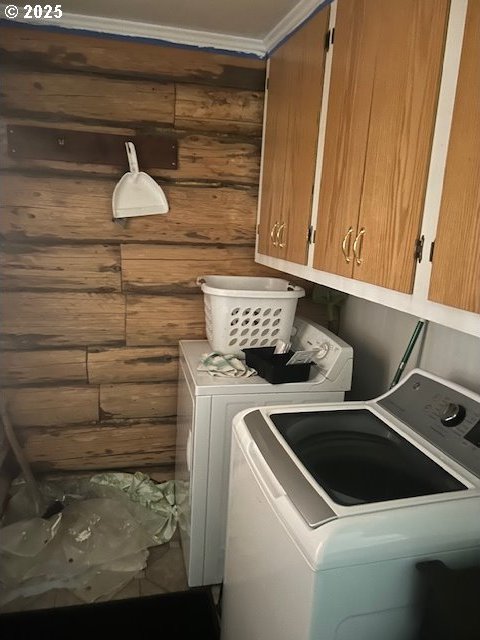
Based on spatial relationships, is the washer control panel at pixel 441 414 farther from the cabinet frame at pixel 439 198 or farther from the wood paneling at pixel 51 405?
the wood paneling at pixel 51 405

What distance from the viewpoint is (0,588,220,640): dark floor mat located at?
1725mm

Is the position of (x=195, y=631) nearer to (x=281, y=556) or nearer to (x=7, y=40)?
(x=281, y=556)

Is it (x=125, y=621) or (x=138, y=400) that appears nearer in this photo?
(x=125, y=621)

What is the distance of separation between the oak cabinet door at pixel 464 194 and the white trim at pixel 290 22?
86 cm

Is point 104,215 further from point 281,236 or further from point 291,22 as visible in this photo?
point 291,22

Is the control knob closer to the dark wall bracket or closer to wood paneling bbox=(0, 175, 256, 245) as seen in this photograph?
wood paneling bbox=(0, 175, 256, 245)

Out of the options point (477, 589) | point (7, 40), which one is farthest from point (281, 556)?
point (7, 40)

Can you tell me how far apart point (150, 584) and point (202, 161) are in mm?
1883

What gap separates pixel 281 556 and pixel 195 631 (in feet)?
3.33

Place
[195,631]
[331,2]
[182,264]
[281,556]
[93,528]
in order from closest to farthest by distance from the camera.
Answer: [281,556] → [331,2] → [195,631] → [93,528] → [182,264]

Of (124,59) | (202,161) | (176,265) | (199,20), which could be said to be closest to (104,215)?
(176,265)

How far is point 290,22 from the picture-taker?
180cm

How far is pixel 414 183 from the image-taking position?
107cm

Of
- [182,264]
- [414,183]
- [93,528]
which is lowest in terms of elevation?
[93,528]
